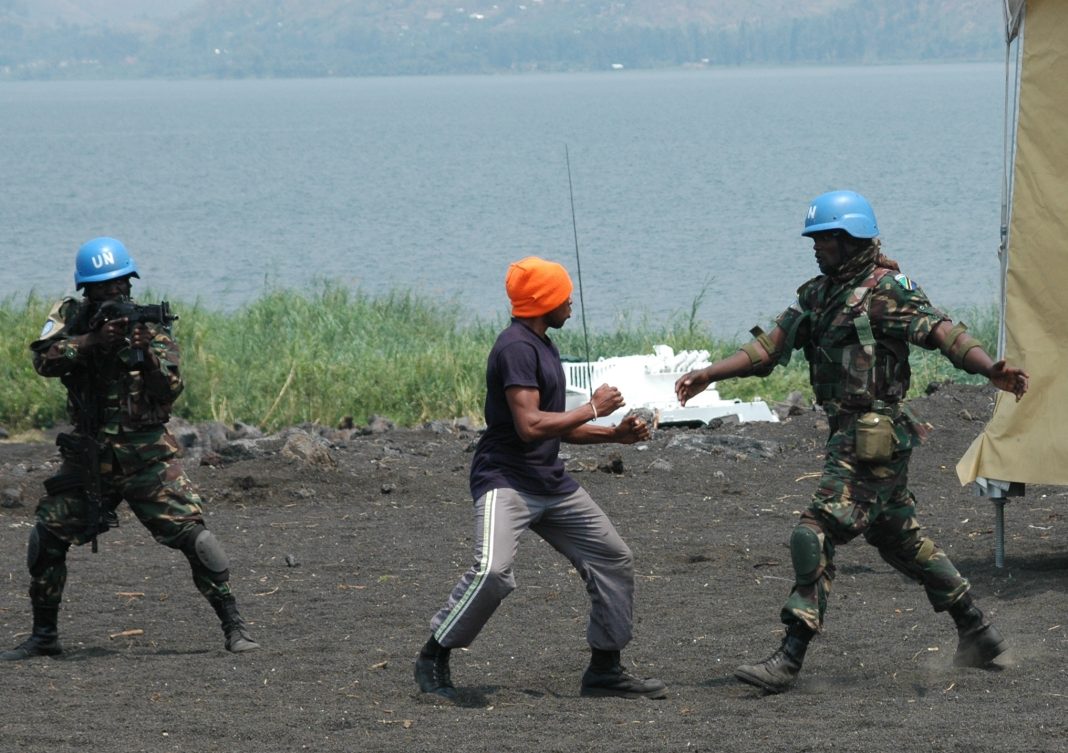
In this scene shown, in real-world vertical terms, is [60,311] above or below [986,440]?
above

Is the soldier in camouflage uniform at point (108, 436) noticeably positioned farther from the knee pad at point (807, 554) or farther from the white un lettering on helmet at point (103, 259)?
the knee pad at point (807, 554)

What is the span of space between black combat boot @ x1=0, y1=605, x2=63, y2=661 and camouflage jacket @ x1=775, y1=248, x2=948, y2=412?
3679 mm

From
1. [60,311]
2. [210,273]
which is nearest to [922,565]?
[60,311]

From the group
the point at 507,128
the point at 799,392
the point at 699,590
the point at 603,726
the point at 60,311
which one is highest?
the point at 60,311

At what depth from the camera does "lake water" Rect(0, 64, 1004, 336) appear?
121ft

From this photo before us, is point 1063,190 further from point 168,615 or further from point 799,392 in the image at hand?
point 799,392

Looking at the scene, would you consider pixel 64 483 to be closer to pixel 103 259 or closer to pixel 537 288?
pixel 103 259

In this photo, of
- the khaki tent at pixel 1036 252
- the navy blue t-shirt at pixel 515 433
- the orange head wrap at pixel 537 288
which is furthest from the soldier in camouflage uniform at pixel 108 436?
the khaki tent at pixel 1036 252

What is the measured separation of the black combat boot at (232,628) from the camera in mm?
8062

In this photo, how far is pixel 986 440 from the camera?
30.0 feet

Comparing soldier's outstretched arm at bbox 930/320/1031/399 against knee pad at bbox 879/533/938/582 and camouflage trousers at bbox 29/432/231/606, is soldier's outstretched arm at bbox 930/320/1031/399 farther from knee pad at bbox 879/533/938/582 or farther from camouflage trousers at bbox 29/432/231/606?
camouflage trousers at bbox 29/432/231/606

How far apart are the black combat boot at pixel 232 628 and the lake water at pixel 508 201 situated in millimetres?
11104

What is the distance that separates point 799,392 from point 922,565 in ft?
32.9

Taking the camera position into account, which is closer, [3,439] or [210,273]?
[3,439]
